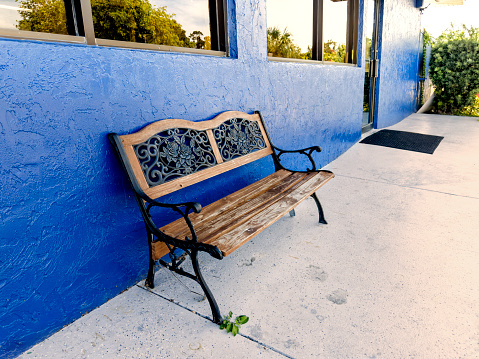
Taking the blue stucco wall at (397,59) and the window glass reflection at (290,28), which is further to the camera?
the blue stucco wall at (397,59)

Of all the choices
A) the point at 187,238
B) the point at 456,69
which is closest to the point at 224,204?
the point at 187,238

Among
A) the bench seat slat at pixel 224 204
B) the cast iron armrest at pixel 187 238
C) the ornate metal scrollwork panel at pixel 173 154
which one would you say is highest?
the ornate metal scrollwork panel at pixel 173 154

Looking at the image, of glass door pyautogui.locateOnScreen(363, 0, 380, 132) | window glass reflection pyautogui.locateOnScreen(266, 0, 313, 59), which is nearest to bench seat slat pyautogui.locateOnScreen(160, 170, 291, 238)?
window glass reflection pyautogui.locateOnScreen(266, 0, 313, 59)

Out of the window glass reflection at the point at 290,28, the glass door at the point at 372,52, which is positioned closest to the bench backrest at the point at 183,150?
the window glass reflection at the point at 290,28

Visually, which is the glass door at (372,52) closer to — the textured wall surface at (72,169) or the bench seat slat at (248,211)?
the bench seat slat at (248,211)

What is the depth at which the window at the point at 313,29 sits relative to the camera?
3.79m

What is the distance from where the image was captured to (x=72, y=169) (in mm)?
1821

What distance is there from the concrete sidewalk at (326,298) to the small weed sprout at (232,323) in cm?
3

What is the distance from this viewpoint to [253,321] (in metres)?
1.86

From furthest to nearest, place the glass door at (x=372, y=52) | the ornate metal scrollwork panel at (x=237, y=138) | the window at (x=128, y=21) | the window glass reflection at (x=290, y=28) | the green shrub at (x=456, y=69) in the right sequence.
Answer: the green shrub at (x=456, y=69), the glass door at (x=372, y=52), the window glass reflection at (x=290, y=28), the ornate metal scrollwork panel at (x=237, y=138), the window at (x=128, y=21)

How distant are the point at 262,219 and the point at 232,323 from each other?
628mm

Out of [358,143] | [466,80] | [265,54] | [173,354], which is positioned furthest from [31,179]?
[466,80]

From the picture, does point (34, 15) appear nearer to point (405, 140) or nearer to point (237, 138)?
point (237, 138)

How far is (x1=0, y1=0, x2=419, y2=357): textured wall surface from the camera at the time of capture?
160 cm
